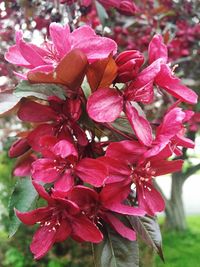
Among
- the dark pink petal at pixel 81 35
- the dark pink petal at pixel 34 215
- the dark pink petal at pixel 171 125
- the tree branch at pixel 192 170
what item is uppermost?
the dark pink petal at pixel 81 35

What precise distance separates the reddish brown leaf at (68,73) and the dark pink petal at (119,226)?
252mm

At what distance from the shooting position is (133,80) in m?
0.79

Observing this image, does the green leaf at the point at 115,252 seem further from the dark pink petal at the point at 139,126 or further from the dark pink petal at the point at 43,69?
the dark pink petal at the point at 43,69

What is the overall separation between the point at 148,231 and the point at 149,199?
9cm

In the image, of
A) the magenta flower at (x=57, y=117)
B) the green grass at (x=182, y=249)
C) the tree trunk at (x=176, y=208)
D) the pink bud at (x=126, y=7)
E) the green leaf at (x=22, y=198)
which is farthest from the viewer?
the tree trunk at (x=176, y=208)

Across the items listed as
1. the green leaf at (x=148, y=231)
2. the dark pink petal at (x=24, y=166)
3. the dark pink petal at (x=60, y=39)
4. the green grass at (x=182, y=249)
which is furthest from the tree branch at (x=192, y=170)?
the dark pink petal at (x=60, y=39)

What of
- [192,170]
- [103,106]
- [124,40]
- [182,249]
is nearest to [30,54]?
[103,106]

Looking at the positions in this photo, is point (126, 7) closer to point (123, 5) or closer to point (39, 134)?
point (123, 5)

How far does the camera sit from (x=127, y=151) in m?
0.77

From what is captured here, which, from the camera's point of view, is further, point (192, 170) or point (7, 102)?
point (192, 170)

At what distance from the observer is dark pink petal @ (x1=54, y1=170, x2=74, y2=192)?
774mm

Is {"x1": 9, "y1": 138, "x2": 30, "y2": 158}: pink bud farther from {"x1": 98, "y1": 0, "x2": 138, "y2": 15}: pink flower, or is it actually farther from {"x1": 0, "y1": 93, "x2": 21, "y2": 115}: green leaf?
{"x1": 98, "y1": 0, "x2": 138, "y2": 15}: pink flower

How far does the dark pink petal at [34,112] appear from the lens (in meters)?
0.84

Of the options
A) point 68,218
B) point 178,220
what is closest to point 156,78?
point 68,218
